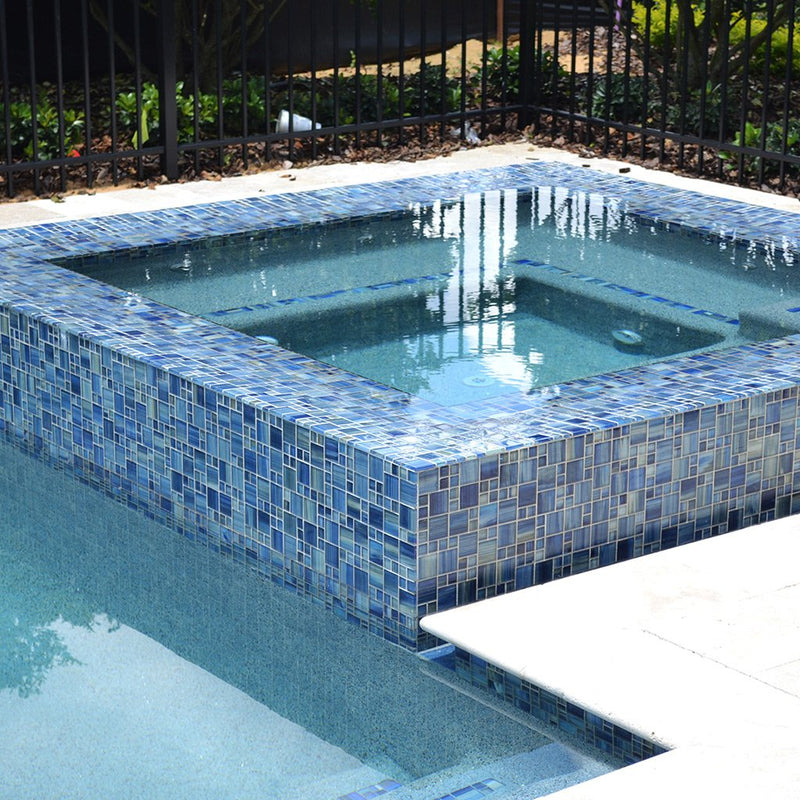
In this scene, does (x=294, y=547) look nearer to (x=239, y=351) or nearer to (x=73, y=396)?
(x=239, y=351)

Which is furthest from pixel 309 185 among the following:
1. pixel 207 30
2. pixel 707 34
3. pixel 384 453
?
pixel 384 453

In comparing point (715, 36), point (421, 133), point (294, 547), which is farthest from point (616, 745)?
point (715, 36)

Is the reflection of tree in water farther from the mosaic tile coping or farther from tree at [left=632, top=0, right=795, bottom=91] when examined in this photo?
tree at [left=632, top=0, right=795, bottom=91]

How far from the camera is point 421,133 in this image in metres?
9.82

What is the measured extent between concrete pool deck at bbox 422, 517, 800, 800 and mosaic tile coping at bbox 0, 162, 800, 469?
41 centimetres

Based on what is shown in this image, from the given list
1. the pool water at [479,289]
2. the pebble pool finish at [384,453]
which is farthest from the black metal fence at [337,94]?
the pebble pool finish at [384,453]

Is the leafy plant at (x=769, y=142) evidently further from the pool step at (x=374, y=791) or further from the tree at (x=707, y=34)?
the pool step at (x=374, y=791)

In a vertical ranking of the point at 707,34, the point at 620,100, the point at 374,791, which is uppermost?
the point at 707,34

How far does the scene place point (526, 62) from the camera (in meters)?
10.2

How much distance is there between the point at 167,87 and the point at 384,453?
211 inches

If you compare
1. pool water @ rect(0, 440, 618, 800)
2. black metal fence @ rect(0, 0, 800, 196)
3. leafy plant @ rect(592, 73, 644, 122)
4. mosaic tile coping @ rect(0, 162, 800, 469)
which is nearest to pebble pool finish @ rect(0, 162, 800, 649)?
mosaic tile coping @ rect(0, 162, 800, 469)

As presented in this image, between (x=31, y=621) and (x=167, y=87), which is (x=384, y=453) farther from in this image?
(x=167, y=87)

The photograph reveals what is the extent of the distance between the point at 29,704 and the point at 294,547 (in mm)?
892

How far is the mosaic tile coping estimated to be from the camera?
13.6 ft
